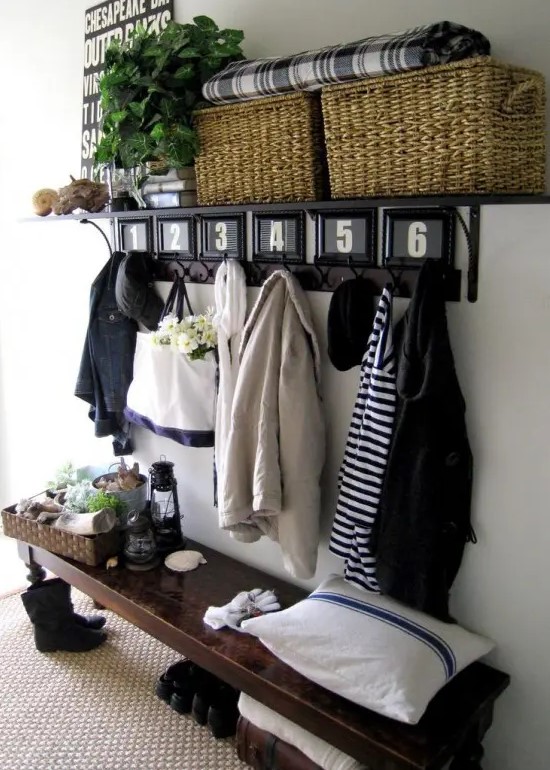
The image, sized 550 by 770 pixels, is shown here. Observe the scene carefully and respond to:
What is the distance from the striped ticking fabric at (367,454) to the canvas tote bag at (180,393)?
0.54 meters

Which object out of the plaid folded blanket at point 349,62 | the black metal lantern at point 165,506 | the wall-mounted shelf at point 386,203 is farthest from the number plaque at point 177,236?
the black metal lantern at point 165,506

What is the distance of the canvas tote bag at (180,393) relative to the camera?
7.35 feet

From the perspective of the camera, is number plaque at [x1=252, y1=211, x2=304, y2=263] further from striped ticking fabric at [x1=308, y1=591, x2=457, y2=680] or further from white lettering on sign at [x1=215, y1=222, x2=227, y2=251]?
striped ticking fabric at [x1=308, y1=591, x2=457, y2=680]

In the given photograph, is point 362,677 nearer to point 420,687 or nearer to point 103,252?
point 420,687

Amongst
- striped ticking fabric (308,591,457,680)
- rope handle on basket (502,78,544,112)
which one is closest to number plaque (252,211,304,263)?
rope handle on basket (502,78,544,112)

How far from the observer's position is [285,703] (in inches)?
68.1

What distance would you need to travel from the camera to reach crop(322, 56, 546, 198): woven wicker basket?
1.46 metres

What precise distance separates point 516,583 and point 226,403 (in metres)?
0.93

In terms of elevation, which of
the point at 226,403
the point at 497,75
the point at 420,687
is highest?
the point at 497,75

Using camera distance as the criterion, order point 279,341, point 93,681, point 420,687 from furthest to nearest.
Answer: point 93,681 → point 279,341 → point 420,687

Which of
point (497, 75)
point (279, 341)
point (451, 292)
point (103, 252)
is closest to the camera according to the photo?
point (497, 75)

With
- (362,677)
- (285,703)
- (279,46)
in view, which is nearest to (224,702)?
(285,703)

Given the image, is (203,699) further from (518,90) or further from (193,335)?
(518,90)

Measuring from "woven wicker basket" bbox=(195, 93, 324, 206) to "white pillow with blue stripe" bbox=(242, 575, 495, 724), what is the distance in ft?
3.45
